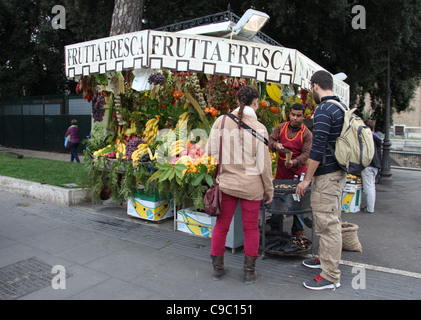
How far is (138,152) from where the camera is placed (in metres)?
5.98

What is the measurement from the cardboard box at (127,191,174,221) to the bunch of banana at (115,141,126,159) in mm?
705

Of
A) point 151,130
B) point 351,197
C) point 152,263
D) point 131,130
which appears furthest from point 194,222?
point 351,197

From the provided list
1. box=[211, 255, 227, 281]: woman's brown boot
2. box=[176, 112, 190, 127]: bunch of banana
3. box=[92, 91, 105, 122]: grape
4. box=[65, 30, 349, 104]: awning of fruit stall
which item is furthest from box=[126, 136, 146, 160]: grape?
box=[211, 255, 227, 281]: woman's brown boot

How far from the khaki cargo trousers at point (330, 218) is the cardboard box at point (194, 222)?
181 centimetres

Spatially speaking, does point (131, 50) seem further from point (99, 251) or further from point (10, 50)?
point (10, 50)

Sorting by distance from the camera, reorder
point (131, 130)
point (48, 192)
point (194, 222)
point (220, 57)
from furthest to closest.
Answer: point (48, 192)
point (131, 130)
point (194, 222)
point (220, 57)

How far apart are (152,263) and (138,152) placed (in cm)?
221

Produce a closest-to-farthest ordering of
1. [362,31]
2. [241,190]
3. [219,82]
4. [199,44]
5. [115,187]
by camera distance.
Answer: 1. [241,190]
2. [199,44]
3. [219,82]
4. [115,187]
5. [362,31]

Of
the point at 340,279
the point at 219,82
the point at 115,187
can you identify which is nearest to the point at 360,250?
the point at 340,279

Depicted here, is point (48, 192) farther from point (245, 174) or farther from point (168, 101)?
point (245, 174)

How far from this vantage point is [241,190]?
Result: 146 inches

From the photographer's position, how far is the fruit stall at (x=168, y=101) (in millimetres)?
4652

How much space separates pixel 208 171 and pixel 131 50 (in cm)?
195

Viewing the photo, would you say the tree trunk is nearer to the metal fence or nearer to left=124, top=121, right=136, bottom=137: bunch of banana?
left=124, top=121, right=136, bottom=137: bunch of banana
